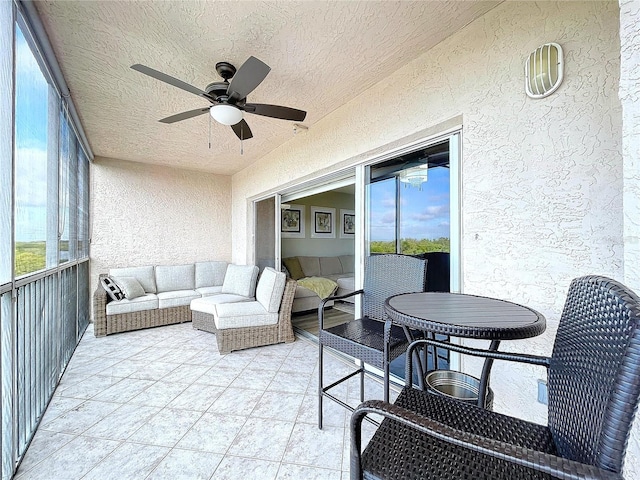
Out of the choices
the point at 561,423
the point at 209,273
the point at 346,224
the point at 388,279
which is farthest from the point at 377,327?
the point at 209,273

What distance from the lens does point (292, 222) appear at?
4.77 meters

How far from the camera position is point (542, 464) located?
557mm

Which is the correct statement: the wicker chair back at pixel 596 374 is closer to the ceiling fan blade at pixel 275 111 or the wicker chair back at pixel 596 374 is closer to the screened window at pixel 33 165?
the ceiling fan blade at pixel 275 111

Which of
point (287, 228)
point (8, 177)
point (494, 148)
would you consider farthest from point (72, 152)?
point (494, 148)

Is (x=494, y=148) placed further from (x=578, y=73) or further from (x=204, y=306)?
(x=204, y=306)

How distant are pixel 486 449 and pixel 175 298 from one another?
4.41m

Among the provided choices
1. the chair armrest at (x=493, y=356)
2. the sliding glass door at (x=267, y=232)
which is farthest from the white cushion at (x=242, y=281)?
the chair armrest at (x=493, y=356)

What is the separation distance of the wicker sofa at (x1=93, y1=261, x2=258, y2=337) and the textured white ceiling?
7.72 ft

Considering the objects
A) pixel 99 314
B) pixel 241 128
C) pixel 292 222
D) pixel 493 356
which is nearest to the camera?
pixel 493 356

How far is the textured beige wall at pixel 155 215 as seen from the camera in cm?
445

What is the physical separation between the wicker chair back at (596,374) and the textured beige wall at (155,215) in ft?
17.7

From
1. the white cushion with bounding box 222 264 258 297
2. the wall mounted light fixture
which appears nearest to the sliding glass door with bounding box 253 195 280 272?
the white cushion with bounding box 222 264 258 297

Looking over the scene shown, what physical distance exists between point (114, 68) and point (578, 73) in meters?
3.02

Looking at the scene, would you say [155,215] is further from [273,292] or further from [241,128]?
[241,128]
